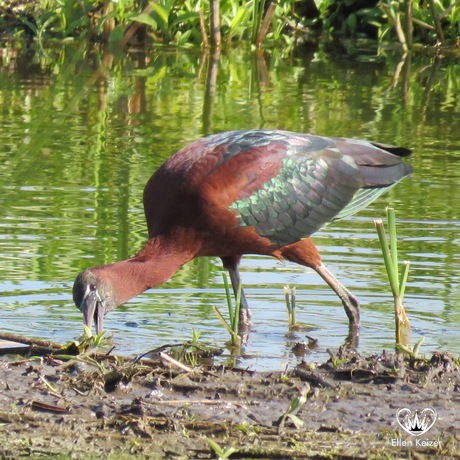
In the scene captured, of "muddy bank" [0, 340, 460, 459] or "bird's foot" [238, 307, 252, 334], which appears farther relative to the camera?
"bird's foot" [238, 307, 252, 334]

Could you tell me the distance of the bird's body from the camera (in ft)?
18.6

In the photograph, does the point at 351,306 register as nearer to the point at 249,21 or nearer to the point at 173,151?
the point at 173,151

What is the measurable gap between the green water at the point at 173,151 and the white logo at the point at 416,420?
1.20 metres

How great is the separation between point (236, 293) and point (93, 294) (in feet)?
3.57

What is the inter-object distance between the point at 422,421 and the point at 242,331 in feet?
6.30

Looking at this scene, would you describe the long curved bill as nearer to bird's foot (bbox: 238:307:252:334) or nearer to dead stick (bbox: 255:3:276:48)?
bird's foot (bbox: 238:307:252:334)

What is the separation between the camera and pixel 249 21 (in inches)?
679

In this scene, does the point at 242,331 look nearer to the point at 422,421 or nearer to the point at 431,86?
the point at 422,421

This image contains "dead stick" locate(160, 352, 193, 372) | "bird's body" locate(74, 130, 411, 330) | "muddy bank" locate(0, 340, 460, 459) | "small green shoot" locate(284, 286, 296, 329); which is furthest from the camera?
"small green shoot" locate(284, 286, 296, 329)

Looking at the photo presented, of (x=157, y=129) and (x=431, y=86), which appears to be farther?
(x=431, y=86)

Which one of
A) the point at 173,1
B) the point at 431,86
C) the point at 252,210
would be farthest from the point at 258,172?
the point at 173,1

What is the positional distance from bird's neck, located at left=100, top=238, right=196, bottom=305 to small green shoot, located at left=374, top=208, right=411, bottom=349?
1.07 meters

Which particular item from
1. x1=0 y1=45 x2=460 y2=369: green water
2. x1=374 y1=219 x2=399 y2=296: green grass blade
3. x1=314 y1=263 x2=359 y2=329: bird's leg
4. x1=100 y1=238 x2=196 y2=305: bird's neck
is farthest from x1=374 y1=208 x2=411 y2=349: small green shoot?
x1=100 y1=238 x2=196 y2=305: bird's neck

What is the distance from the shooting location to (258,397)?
4410 millimetres
